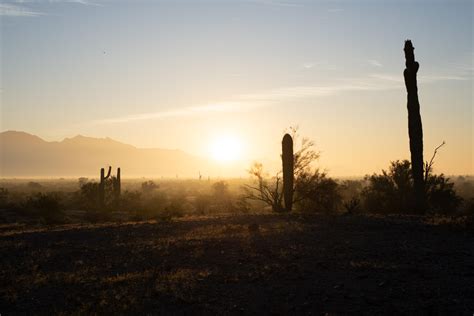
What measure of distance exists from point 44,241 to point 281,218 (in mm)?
9096

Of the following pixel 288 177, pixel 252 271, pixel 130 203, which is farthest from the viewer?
pixel 130 203

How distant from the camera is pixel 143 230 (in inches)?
651

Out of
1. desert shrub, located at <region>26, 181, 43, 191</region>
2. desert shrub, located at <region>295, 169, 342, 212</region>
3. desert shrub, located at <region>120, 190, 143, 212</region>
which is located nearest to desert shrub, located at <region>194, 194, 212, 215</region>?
desert shrub, located at <region>120, 190, 143, 212</region>

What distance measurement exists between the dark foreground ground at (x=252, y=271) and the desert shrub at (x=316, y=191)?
36.9 feet

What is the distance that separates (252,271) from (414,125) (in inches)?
534

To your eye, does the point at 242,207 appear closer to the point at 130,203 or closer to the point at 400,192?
the point at 400,192

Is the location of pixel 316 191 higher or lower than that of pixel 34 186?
higher

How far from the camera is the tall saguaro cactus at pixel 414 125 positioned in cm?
1938

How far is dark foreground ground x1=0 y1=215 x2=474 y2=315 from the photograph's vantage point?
24.8 ft

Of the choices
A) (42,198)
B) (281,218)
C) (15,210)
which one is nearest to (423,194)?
(281,218)

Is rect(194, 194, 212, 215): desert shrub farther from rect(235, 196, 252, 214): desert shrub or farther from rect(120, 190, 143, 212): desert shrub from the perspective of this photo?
rect(120, 190, 143, 212): desert shrub

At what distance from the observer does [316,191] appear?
26.7 meters

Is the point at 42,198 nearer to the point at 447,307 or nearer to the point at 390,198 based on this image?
the point at 390,198

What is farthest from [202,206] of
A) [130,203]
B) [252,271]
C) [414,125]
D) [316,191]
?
[252,271]
